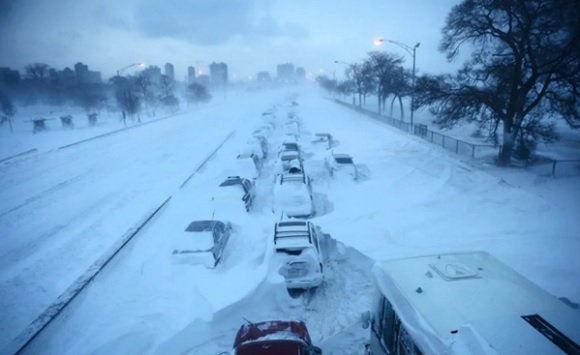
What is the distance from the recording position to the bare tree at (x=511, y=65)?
16.2 m

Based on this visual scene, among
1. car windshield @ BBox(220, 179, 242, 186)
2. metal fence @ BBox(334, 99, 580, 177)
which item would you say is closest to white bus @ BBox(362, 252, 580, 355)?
car windshield @ BBox(220, 179, 242, 186)

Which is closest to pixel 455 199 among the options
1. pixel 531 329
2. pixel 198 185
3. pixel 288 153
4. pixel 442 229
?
pixel 442 229

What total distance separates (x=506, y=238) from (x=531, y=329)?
8166mm

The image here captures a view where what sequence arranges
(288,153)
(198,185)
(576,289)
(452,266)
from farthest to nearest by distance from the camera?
(288,153) → (198,185) → (576,289) → (452,266)

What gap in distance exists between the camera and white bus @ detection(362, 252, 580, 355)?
3208 millimetres

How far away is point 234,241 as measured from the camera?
437 inches

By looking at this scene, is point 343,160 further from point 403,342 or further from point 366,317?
point 403,342

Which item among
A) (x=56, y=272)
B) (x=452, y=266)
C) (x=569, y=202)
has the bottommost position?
(x=56, y=272)

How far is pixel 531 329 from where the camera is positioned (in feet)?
10.8

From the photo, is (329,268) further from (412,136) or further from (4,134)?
(4,134)

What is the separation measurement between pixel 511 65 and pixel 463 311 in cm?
1853

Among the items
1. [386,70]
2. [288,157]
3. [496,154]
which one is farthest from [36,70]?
[496,154]

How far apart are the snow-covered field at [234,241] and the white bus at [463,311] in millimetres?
2615

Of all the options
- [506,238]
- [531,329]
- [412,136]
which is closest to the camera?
[531,329]
